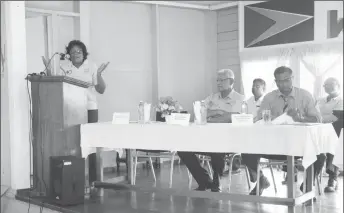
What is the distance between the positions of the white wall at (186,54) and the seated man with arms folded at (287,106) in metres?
3.01

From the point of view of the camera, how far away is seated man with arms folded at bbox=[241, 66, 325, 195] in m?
3.81

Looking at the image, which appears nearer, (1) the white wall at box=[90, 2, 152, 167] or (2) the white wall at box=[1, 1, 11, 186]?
(2) the white wall at box=[1, 1, 11, 186]

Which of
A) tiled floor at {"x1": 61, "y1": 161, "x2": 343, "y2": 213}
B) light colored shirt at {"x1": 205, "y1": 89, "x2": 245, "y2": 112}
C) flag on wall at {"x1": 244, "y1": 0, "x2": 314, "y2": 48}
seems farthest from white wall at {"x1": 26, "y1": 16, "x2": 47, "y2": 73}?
flag on wall at {"x1": 244, "y1": 0, "x2": 314, "y2": 48}

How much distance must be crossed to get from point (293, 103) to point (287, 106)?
0.06 m

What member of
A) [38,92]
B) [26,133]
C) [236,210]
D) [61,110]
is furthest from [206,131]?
[26,133]

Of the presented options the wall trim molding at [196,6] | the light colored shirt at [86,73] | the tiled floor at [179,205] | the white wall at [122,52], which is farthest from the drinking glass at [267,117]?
the wall trim molding at [196,6]

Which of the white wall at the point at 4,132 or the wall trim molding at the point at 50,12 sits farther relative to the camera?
the wall trim molding at the point at 50,12

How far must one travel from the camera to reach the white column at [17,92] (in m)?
4.23

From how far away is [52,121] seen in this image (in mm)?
3943

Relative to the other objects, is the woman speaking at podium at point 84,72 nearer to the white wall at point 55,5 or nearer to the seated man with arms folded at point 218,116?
the seated man with arms folded at point 218,116

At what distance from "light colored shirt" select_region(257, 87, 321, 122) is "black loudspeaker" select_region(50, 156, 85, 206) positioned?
65.1 inches

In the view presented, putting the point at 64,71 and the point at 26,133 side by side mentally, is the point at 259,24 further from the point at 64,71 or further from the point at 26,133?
the point at 26,133

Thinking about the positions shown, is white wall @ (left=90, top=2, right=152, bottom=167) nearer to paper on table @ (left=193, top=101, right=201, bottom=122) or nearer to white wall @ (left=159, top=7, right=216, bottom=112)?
white wall @ (left=159, top=7, right=216, bottom=112)

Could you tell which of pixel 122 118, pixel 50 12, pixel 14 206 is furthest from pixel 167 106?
pixel 50 12
